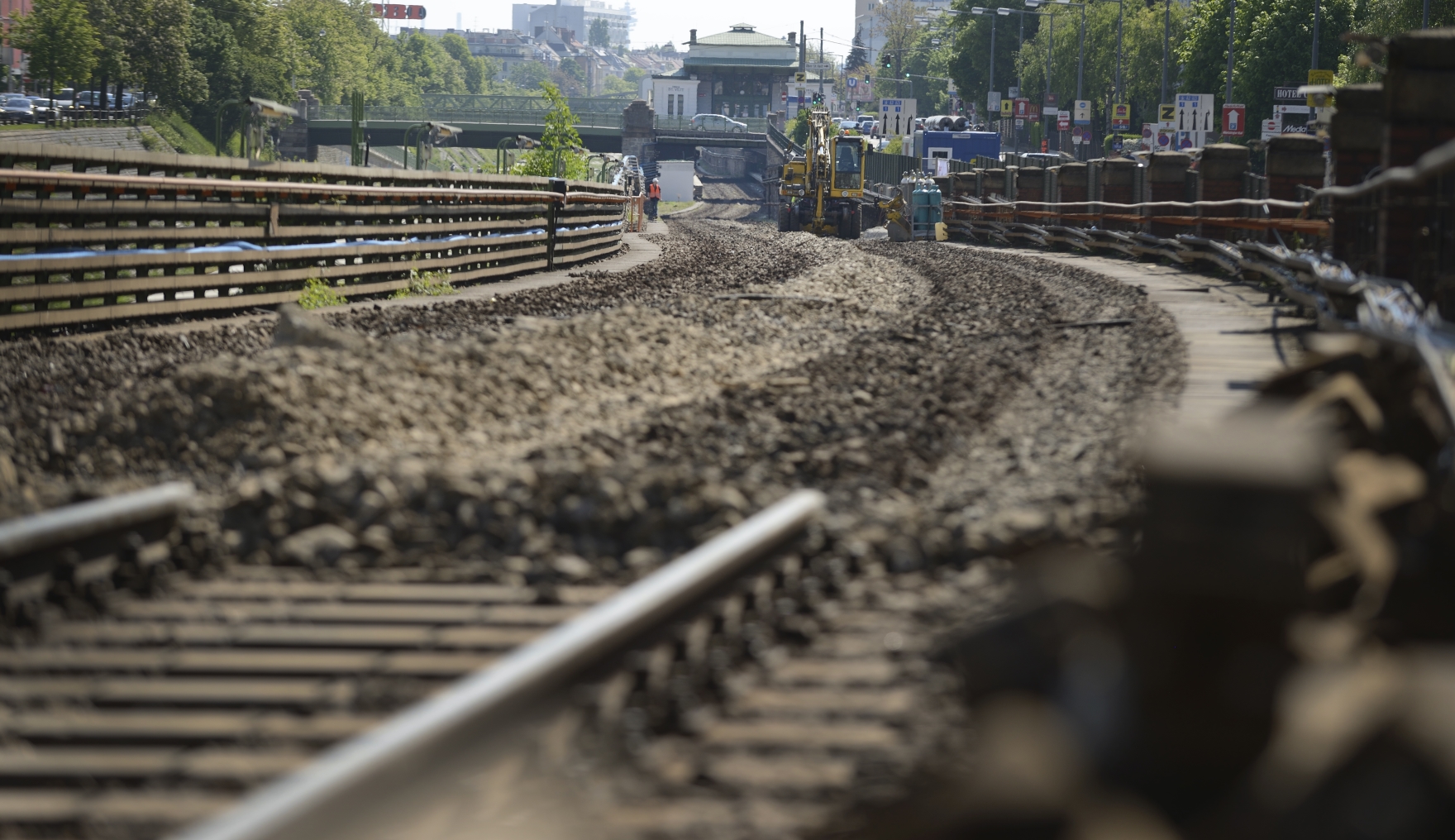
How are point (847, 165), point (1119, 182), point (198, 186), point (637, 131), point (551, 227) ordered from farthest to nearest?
point (637, 131), point (847, 165), point (1119, 182), point (551, 227), point (198, 186)

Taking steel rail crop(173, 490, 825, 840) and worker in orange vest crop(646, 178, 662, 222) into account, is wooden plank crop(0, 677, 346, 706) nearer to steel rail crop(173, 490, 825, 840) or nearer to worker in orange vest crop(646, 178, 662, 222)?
steel rail crop(173, 490, 825, 840)

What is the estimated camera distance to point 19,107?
8081cm

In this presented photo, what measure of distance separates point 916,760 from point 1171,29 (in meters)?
85.3

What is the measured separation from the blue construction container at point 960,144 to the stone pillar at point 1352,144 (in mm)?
60902

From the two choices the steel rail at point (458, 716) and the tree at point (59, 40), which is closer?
the steel rail at point (458, 716)

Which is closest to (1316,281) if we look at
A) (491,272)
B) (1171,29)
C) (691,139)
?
(491,272)

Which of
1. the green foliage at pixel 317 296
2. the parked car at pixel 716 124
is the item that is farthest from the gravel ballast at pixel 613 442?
the parked car at pixel 716 124

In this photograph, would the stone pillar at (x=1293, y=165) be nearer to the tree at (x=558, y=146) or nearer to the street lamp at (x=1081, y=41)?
the tree at (x=558, y=146)

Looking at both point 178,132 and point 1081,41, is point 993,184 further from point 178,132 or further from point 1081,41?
point 178,132

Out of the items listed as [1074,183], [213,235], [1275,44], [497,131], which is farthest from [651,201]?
[213,235]

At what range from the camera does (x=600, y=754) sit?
3516mm

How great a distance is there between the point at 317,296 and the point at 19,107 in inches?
2921

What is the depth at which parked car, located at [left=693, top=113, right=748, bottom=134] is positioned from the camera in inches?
5674

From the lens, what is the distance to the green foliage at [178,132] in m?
90.3
